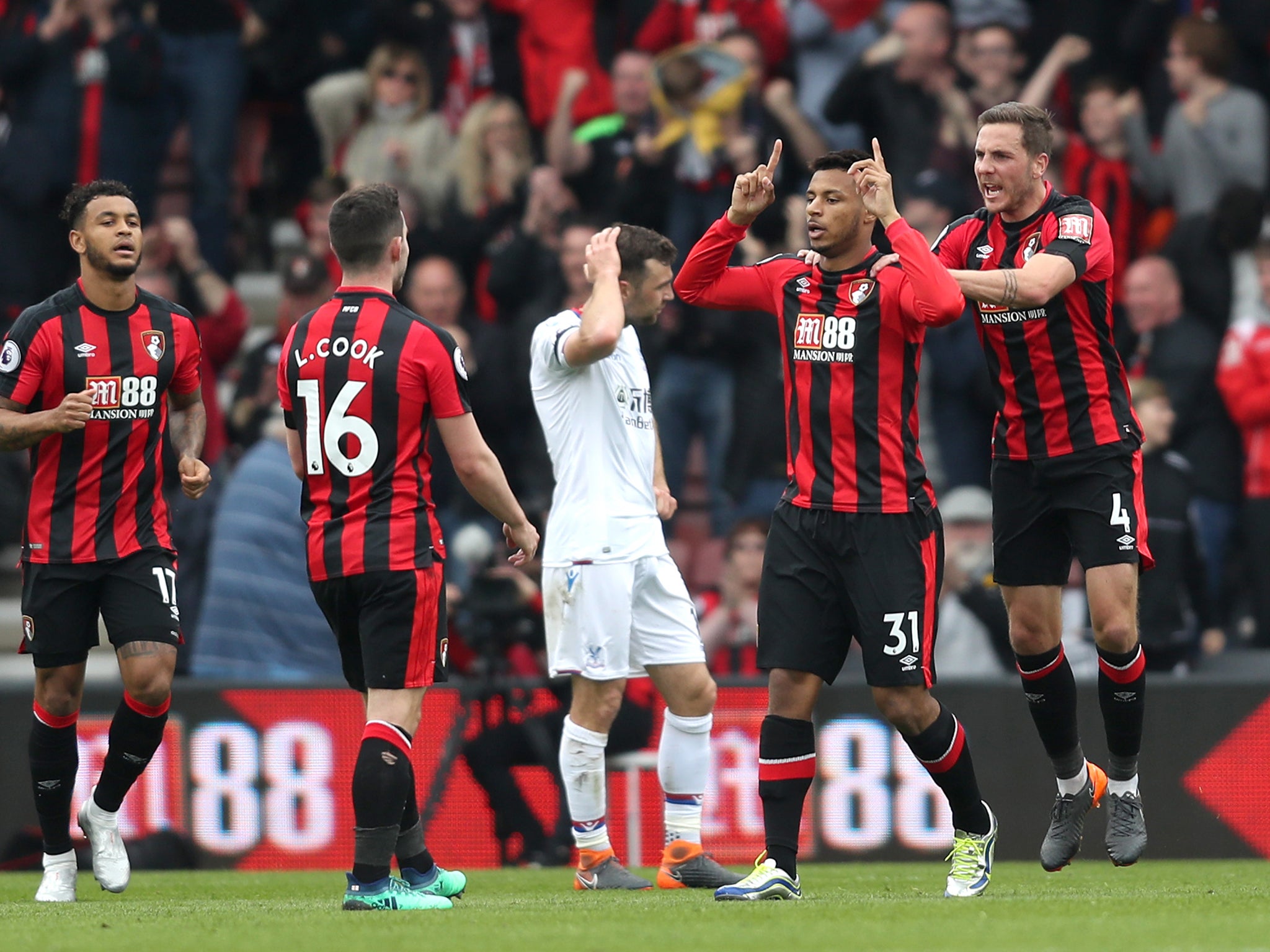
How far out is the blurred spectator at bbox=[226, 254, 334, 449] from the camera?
1188 centimetres

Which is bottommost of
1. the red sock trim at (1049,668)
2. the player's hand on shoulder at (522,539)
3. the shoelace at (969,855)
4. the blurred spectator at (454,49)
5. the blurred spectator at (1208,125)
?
the shoelace at (969,855)

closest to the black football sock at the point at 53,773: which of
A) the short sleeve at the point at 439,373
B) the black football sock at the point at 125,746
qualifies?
the black football sock at the point at 125,746

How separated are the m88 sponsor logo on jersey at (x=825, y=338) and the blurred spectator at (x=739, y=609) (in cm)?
405

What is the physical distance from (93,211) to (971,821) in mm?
4029

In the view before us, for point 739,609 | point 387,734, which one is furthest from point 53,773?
point 739,609

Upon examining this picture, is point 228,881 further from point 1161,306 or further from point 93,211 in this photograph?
point 1161,306

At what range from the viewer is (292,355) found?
681 cm

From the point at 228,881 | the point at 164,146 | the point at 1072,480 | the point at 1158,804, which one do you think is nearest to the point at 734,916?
the point at 1072,480

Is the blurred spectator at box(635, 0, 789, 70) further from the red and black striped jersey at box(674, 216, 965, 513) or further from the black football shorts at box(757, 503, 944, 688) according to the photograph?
the black football shorts at box(757, 503, 944, 688)

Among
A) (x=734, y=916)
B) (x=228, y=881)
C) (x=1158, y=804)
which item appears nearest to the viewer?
(x=734, y=916)

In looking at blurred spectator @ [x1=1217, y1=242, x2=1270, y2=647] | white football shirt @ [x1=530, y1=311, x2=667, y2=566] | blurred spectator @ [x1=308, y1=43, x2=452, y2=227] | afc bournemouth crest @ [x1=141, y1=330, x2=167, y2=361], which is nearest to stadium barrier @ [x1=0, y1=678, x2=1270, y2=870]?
blurred spectator @ [x1=1217, y1=242, x2=1270, y2=647]

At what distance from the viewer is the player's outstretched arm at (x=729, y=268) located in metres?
7.12

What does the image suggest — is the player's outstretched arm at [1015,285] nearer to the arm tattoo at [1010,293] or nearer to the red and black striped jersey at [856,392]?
the arm tattoo at [1010,293]

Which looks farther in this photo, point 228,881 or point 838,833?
point 838,833
